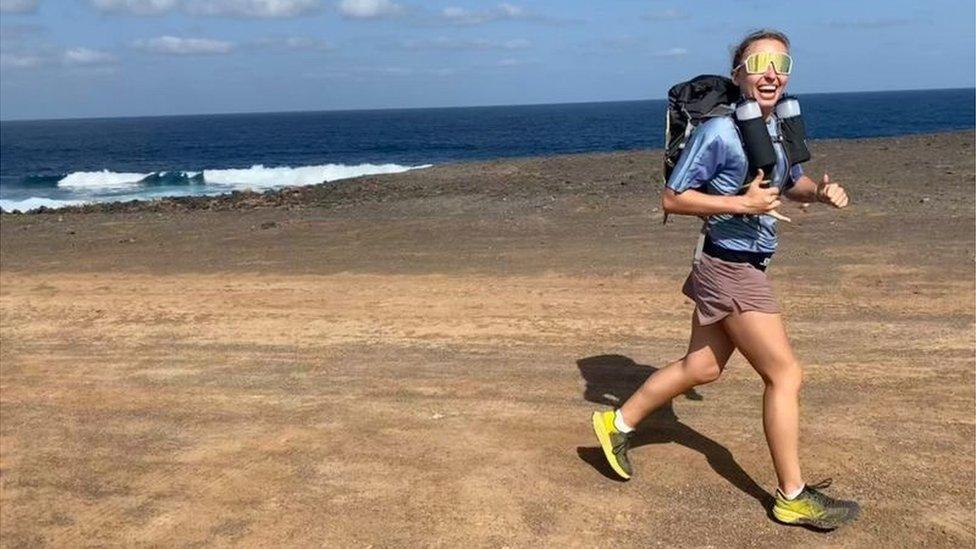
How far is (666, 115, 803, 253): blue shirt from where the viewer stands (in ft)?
11.6

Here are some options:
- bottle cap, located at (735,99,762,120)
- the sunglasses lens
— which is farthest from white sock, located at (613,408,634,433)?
the sunglasses lens

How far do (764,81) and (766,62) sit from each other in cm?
8

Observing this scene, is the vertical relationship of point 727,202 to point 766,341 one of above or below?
above

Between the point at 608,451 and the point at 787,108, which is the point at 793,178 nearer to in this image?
the point at 787,108

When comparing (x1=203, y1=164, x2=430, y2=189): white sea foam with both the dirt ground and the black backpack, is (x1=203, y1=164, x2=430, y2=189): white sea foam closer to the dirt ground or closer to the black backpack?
the dirt ground

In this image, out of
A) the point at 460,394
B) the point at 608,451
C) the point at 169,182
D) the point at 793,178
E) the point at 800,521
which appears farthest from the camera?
the point at 169,182

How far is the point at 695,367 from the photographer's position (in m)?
4.02

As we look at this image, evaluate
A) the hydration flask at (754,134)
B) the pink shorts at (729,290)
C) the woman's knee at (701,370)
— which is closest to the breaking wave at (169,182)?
the woman's knee at (701,370)

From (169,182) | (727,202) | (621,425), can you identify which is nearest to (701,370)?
(621,425)

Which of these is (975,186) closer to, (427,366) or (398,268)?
(398,268)

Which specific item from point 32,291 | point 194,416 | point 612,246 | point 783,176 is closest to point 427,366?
point 194,416

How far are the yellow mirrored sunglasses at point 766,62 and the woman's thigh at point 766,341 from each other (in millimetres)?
954

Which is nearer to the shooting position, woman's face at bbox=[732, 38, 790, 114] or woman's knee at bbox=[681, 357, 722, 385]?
woman's face at bbox=[732, 38, 790, 114]

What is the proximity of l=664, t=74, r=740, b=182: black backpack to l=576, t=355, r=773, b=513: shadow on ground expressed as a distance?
1.51 meters
